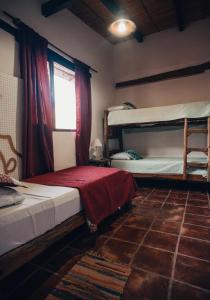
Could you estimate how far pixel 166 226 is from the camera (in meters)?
A: 2.15

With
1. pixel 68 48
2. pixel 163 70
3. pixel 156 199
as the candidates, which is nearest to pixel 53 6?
pixel 68 48

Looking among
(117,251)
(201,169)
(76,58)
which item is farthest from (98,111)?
(117,251)

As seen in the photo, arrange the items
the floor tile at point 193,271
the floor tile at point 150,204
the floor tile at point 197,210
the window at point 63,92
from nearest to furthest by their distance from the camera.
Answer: the floor tile at point 193,271, the floor tile at point 197,210, the floor tile at point 150,204, the window at point 63,92

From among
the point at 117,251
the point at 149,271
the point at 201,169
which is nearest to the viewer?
the point at 149,271

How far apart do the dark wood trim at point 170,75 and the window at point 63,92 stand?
5.71ft

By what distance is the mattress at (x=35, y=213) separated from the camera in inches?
47.4

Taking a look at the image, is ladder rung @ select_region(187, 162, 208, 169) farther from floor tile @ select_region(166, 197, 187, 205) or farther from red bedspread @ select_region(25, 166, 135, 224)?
red bedspread @ select_region(25, 166, 135, 224)

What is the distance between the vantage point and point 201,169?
3.31m

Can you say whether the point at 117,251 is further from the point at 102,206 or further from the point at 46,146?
the point at 46,146

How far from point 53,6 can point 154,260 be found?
3409mm

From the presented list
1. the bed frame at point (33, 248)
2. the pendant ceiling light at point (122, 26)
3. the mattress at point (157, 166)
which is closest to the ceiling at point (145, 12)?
the pendant ceiling light at point (122, 26)

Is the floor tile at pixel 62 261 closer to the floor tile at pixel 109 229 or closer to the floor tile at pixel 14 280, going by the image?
the floor tile at pixel 14 280

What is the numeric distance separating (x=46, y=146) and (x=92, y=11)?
2740 mm

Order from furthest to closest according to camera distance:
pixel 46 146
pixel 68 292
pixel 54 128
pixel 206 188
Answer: pixel 206 188
pixel 54 128
pixel 46 146
pixel 68 292
